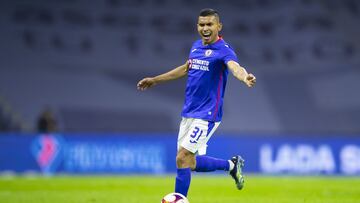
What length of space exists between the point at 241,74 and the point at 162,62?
21792 millimetres

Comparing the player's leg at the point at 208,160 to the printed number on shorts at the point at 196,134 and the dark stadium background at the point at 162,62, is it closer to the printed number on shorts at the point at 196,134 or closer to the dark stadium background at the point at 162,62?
the printed number on shorts at the point at 196,134

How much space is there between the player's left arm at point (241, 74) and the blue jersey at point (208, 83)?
25 cm

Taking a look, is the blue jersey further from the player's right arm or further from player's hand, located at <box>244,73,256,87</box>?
player's hand, located at <box>244,73,256,87</box>

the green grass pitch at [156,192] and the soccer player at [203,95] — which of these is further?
the green grass pitch at [156,192]

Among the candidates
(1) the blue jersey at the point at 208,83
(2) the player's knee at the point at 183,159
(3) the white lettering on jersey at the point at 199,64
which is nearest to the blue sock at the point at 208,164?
(2) the player's knee at the point at 183,159

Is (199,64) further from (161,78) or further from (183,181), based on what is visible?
(183,181)

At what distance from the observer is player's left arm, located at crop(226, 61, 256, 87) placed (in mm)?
8641

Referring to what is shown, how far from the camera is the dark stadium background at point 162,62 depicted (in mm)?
29703

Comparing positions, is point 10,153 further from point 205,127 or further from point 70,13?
point 205,127

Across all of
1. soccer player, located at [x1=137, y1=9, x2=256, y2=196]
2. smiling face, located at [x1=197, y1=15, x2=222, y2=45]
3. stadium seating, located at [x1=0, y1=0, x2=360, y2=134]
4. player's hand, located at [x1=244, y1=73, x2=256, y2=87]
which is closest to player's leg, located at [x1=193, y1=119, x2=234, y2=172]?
soccer player, located at [x1=137, y1=9, x2=256, y2=196]

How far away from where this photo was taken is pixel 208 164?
416 inches

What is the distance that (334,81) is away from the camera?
103 ft

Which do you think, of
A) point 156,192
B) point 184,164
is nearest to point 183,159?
point 184,164

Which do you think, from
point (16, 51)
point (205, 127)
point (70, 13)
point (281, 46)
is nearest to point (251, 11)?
point (281, 46)
